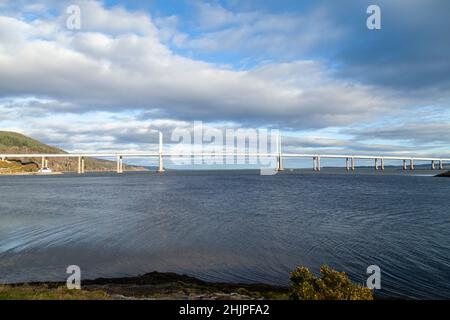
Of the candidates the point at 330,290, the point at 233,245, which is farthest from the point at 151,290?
the point at 233,245

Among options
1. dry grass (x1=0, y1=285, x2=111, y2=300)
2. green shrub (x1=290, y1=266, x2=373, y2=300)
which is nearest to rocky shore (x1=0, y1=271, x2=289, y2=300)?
dry grass (x1=0, y1=285, x2=111, y2=300)

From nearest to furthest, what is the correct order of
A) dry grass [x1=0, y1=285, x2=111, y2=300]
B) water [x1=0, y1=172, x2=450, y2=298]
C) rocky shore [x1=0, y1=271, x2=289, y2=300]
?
dry grass [x1=0, y1=285, x2=111, y2=300]
rocky shore [x1=0, y1=271, x2=289, y2=300]
water [x1=0, y1=172, x2=450, y2=298]

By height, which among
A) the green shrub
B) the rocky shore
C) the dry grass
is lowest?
the rocky shore

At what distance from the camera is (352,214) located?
3628cm

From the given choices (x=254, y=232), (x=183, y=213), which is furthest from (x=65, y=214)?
(x=254, y=232)

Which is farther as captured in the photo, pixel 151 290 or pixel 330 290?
pixel 151 290

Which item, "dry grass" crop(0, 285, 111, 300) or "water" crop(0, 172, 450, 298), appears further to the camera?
"water" crop(0, 172, 450, 298)

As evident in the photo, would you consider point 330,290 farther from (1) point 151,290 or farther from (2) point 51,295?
(2) point 51,295

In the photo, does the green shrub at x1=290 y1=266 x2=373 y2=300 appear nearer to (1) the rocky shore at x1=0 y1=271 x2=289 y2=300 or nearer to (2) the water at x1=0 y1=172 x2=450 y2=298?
(1) the rocky shore at x1=0 y1=271 x2=289 y2=300

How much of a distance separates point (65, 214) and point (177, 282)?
26.3 meters

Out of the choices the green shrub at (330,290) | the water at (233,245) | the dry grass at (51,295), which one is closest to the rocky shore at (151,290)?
the dry grass at (51,295)

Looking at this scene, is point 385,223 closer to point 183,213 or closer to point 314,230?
point 314,230

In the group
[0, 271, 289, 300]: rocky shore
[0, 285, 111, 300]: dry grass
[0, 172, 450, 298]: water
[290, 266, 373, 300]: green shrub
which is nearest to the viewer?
[290, 266, 373, 300]: green shrub
